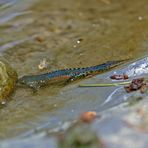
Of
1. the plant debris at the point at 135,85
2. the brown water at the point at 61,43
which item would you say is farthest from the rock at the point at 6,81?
the plant debris at the point at 135,85

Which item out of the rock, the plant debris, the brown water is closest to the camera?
the plant debris

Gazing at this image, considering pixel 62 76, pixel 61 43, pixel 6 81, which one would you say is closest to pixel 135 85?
pixel 62 76

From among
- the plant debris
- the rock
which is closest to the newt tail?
the rock

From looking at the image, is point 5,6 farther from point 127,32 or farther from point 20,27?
point 127,32

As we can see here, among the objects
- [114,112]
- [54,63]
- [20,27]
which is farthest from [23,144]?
[20,27]

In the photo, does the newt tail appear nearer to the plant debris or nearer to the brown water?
the brown water

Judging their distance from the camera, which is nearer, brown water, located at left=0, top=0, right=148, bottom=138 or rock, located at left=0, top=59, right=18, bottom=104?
brown water, located at left=0, top=0, right=148, bottom=138
